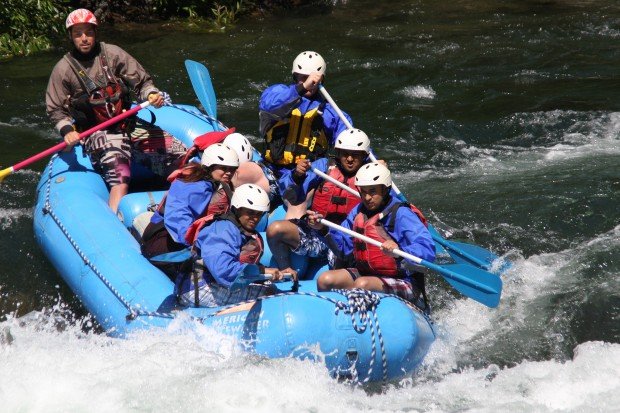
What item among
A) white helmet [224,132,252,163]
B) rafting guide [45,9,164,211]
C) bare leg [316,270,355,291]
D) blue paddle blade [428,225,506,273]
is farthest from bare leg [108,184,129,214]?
blue paddle blade [428,225,506,273]

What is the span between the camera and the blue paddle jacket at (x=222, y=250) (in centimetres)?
532

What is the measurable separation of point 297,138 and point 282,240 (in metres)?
1.12

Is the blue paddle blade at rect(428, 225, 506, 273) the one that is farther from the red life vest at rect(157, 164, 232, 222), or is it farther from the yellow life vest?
the red life vest at rect(157, 164, 232, 222)

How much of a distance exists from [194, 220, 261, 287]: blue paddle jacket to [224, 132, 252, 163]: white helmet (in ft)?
3.24

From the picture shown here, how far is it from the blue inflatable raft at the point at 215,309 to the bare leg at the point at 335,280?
119 mm

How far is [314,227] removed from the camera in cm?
599

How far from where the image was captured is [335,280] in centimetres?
569

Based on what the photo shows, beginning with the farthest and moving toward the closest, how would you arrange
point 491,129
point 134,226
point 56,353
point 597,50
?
point 597,50 < point 491,129 < point 134,226 < point 56,353

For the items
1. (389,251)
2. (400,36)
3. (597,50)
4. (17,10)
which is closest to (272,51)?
(400,36)

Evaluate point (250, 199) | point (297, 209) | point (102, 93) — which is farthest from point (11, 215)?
point (250, 199)

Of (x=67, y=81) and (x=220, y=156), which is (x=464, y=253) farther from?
(x=67, y=81)

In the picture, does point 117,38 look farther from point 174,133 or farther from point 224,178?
point 224,178

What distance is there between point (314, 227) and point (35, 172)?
3.77 m

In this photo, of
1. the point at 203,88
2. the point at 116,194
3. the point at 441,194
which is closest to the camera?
the point at 116,194
